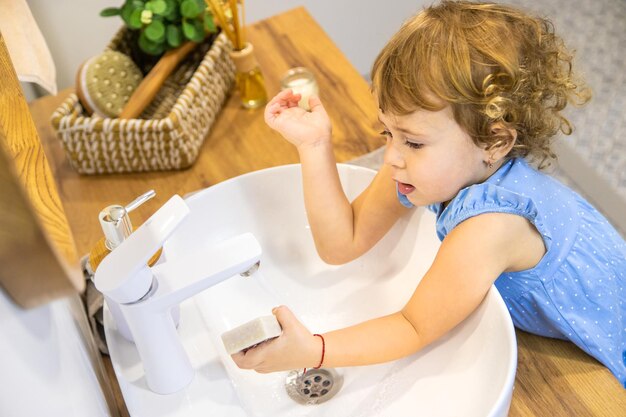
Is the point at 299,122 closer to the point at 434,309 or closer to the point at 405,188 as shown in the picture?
the point at 405,188

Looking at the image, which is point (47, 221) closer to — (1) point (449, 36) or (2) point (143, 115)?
(1) point (449, 36)

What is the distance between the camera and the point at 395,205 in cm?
99

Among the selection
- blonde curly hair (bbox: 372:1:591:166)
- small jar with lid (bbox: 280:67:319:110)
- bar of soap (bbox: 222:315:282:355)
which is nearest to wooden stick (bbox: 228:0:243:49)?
small jar with lid (bbox: 280:67:319:110)

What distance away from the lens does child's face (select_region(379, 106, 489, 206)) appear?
838mm

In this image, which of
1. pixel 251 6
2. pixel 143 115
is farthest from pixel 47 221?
pixel 251 6

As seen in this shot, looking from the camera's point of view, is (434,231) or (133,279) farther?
(434,231)

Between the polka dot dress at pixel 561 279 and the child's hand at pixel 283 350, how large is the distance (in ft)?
0.78

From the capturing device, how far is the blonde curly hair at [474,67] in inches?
32.0

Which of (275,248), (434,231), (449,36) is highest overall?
(449,36)

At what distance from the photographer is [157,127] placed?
3.92ft

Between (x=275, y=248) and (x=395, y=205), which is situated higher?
(x=395, y=205)

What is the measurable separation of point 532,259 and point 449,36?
0.30 metres

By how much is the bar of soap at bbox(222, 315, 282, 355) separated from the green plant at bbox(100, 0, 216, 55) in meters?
0.73

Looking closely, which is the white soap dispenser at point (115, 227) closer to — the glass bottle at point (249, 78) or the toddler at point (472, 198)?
the toddler at point (472, 198)
